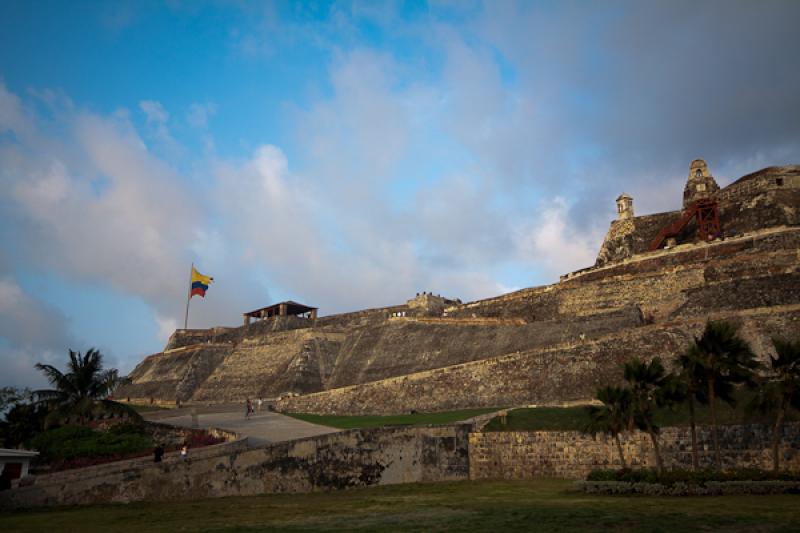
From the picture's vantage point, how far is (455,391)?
3331 cm

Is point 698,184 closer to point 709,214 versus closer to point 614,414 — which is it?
point 709,214

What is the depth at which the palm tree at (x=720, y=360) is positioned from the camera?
18.6m

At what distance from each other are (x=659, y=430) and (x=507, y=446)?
17.7 ft

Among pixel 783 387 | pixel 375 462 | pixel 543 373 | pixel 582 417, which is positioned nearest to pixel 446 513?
pixel 375 462

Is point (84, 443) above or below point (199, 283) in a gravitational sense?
below

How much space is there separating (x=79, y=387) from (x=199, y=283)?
101ft

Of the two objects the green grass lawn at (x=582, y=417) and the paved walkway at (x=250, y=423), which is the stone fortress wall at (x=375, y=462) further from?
the paved walkway at (x=250, y=423)

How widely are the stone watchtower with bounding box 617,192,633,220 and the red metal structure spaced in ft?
16.2

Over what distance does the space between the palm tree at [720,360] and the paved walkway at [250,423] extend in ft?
49.6

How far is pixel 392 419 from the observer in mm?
31406

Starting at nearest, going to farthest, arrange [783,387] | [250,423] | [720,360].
→ [783,387], [720,360], [250,423]

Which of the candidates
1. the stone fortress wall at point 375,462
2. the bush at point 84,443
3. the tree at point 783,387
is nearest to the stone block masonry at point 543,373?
the stone fortress wall at point 375,462

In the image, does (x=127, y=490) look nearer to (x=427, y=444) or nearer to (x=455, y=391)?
(x=427, y=444)

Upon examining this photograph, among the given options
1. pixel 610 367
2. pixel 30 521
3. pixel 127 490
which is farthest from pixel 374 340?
pixel 30 521
